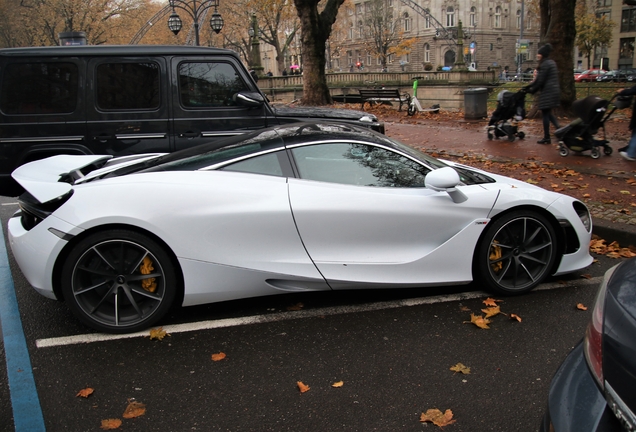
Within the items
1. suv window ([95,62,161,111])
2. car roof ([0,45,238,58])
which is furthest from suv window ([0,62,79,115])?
suv window ([95,62,161,111])

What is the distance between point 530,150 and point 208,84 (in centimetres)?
696

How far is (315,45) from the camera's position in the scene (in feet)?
74.1

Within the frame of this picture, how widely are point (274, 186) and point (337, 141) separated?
65 cm

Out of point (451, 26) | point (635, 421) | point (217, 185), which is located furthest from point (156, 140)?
point (451, 26)

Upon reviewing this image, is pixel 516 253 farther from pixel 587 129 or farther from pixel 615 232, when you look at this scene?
pixel 587 129

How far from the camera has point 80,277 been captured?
399cm

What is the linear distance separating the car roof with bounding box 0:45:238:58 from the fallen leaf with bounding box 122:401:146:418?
4.67 m

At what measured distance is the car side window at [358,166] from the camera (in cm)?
439

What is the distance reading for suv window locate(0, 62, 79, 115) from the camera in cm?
649

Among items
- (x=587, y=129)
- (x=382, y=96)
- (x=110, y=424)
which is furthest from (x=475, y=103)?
(x=110, y=424)

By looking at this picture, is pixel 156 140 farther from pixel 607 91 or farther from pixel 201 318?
pixel 607 91

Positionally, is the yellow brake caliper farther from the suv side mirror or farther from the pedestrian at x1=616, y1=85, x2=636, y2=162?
the pedestrian at x1=616, y1=85, x2=636, y2=162

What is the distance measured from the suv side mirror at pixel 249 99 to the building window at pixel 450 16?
8371 cm

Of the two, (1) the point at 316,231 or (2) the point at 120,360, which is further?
(1) the point at 316,231
